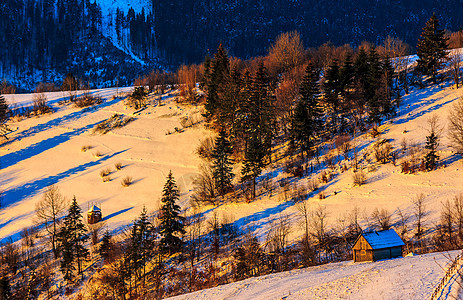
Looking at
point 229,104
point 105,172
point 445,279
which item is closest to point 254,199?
point 229,104

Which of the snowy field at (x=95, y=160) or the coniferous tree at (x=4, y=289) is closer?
the coniferous tree at (x=4, y=289)

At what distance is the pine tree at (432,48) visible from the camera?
5162 cm

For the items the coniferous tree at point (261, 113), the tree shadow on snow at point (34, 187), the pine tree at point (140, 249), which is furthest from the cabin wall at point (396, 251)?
the tree shadow on snow at point (34, 187)

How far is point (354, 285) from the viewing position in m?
16.0

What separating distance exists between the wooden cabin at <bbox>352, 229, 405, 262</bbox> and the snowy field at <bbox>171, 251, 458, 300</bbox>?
15.5 feet

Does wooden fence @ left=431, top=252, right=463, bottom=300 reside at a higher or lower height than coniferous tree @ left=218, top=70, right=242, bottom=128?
lower

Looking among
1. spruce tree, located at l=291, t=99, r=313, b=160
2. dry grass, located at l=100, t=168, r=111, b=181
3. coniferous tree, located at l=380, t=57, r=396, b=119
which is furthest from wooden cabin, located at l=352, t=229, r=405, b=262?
dry grass, located at l=100, t=168, r=111, b=181

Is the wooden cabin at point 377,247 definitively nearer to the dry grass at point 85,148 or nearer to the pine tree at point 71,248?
the pine tree at point 71,248

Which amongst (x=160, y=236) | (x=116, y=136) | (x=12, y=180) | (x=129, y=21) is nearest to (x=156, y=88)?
(x=116, y=136)

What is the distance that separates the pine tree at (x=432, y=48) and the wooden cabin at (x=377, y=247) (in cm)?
3919

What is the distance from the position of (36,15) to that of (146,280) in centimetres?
19730

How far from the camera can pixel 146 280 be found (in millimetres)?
31297

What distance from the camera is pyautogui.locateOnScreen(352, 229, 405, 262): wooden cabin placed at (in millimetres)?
23797

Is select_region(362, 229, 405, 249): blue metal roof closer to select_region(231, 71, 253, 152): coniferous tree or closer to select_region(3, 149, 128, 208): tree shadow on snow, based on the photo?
select_region(231, 71, 253, 152): coniferous tree
